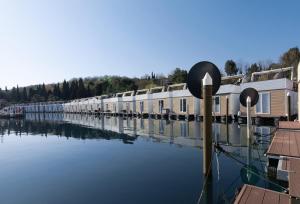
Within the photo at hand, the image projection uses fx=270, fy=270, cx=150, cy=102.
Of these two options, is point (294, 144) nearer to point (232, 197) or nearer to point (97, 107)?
point (232, 197)

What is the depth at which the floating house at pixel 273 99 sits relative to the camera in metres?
19.5

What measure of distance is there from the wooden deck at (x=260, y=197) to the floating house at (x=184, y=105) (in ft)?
75.0

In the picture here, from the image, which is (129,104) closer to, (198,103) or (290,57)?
(198,103)

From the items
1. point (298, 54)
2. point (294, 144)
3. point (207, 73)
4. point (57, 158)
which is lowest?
point (57, 158)

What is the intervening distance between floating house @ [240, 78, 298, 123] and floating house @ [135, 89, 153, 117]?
15991mm

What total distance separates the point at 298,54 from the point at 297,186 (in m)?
43.9

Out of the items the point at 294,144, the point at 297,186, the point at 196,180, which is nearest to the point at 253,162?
the point at 294,144

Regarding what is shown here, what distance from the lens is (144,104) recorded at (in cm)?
3656

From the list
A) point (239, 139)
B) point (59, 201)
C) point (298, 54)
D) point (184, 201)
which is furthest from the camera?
point (298, 54)

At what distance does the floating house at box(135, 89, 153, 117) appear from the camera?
35353 millimetres

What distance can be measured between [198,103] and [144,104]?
11.1 meters

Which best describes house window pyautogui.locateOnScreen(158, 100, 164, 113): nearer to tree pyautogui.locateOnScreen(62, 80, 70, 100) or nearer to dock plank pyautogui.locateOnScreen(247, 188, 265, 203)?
dock plank pyautogui.locateOnScreen(247, 188, 265, 203)

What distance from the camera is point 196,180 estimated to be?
7270 millimetres

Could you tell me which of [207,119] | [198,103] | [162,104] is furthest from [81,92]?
[207,119]
